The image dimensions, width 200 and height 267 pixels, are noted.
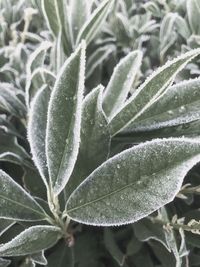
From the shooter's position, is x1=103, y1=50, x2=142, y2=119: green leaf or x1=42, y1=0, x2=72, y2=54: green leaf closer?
x1=103, y1=50, x2=142, y2=119: green leaf

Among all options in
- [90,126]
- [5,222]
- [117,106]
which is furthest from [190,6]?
[5,222]

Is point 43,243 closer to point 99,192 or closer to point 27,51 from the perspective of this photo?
point 99,192

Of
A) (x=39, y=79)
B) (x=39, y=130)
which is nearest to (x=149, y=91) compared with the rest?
(x=39, y=130)

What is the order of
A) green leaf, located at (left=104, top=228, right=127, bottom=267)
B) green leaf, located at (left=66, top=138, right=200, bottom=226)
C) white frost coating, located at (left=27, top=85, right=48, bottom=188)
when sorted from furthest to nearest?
green leaf, located at (left=104, top=228, right=127, bottom=267)
white frost coating, located at (left=27, top=85, right=48, bottom=188)
green leaf, located at (left=66, top=138, right=200, bottom=226)

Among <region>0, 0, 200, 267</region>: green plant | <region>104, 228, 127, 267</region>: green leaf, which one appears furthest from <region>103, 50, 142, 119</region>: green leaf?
<region>104, 228, 127, 267</region>: green leaf

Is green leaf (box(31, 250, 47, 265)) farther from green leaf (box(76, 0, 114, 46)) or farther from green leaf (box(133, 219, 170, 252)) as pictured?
green leaf (box(76, 0, 114, 46))

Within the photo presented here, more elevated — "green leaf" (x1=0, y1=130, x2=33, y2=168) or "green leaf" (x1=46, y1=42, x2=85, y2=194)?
"green leaf" (x1=46, y1=42, x2=85, y2=194)

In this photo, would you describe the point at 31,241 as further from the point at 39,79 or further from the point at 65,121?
the point at 39,79

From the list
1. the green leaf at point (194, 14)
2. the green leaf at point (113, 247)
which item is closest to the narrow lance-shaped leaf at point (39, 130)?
the green leaf at point (113, 247)
